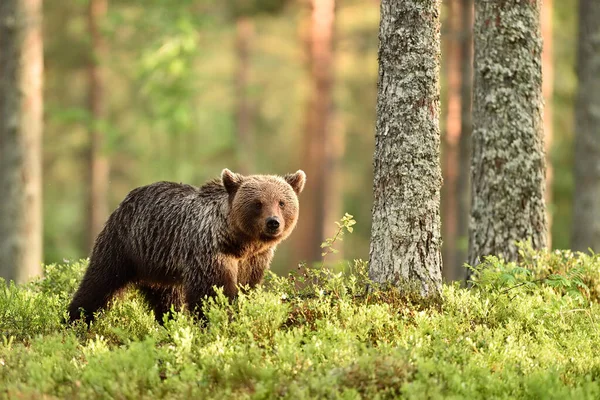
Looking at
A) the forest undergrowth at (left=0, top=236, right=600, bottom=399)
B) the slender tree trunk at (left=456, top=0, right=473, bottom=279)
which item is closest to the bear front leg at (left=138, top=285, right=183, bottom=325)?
the forest undergrowth at (left=0, top=236, right=600, bottom=399)

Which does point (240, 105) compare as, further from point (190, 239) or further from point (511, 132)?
point (190, 239)

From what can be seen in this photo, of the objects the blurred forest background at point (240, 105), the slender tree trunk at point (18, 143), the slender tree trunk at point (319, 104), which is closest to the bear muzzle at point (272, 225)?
the slender tree trunk at point (18, 143)

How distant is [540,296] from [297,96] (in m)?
26.4

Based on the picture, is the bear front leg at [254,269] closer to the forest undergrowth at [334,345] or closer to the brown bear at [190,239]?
the brown bear at [190,239]

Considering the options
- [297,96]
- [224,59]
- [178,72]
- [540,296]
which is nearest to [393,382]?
[540,296]

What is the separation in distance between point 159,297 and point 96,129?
1402 centimetres

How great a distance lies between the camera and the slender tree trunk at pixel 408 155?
7.44 meters

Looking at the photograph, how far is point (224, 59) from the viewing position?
117 feet

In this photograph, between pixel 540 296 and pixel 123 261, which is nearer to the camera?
pixel 540 296

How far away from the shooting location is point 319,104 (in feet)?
70.4

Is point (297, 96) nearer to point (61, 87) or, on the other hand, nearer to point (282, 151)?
point (282, 151)

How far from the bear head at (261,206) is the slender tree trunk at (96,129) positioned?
14162mm

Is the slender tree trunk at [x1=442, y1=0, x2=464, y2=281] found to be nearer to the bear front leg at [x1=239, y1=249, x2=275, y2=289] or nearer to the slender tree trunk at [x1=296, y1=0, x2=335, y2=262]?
the slender tree trunk at [x1=296, y1=0, x2=335, y2=262]

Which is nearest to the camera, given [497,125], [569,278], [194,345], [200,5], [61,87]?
[194,345]
